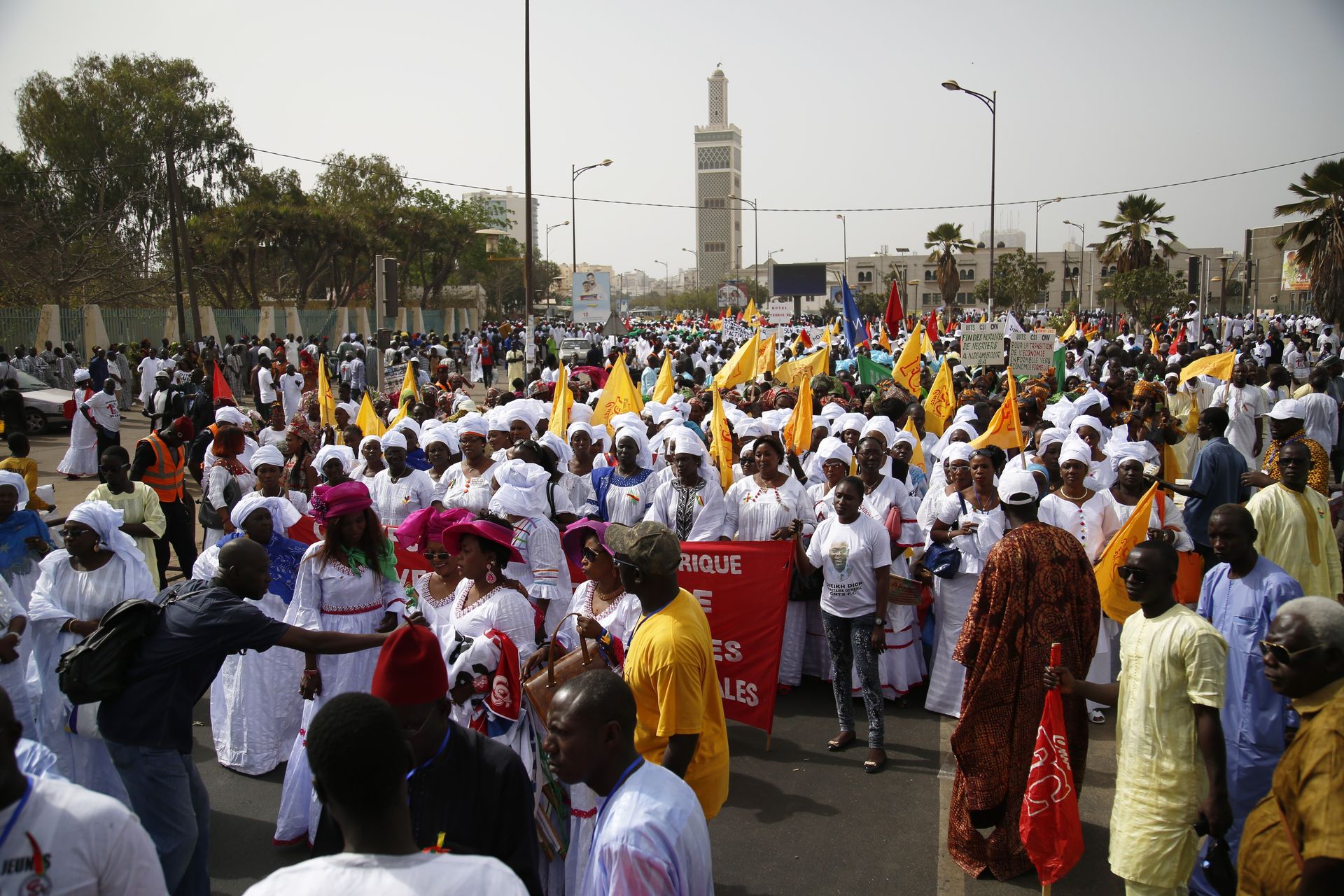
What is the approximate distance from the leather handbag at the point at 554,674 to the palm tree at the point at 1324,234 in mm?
30697

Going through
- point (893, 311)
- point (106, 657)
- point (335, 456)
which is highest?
point (893, 311)

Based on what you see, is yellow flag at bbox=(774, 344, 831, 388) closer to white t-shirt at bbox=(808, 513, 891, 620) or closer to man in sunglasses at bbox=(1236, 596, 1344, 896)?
white t-shirt at bbox=(808, 513, 891, 620)

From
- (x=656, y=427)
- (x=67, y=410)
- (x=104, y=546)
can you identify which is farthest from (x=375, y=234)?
(x=104, y=546)

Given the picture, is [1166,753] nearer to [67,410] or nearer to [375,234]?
[67,410]

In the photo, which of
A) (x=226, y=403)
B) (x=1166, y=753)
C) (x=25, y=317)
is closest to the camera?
(x=1166, y=753)

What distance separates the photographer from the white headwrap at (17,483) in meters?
6.15

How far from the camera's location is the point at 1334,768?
9.10ft

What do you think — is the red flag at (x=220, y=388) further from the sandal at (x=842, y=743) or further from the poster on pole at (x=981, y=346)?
the poster on pole at (x=981, y=346)

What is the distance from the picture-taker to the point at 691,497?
726 cm

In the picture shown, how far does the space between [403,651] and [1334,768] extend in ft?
8.69

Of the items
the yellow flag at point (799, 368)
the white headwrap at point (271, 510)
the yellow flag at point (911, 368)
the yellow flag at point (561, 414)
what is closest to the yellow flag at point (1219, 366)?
the yellow flag at point (911, 368)

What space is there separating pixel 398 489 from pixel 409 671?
5.17 m

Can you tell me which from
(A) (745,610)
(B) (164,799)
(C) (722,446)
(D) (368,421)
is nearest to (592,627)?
(B) (164,799)

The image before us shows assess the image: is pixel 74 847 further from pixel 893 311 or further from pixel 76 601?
pixel 893 311
